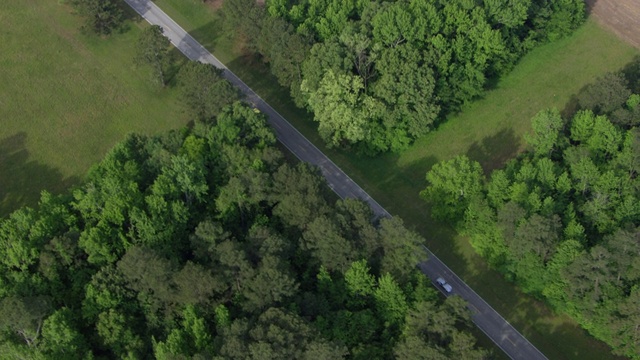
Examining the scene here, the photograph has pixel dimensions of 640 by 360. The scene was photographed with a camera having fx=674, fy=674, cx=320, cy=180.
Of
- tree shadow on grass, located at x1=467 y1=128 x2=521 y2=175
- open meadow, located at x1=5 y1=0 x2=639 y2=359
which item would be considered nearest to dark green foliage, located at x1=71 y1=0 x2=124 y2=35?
open meadow, located at x1=5 y1=0 x2=639 y2=359

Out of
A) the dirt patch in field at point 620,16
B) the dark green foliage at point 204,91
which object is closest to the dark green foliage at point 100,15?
the dark green foliage at point 204,91

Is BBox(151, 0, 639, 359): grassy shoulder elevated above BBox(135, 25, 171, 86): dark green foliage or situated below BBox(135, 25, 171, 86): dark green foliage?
above

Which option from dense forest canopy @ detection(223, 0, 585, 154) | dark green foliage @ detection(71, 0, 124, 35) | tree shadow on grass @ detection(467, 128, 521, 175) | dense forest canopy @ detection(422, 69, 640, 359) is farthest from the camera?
dark green foliage @ detection(71, 0, 124, 35)

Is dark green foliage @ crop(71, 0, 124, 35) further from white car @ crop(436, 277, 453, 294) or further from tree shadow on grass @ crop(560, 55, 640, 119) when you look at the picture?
tree shadow on grass @ crop(560, 55, 640, 119)

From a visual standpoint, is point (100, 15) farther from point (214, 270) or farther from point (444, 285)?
point (444, 285)

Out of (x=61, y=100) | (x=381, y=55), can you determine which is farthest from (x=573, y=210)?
(x=61, y=100)

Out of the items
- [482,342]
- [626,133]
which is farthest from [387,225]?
[626,133]

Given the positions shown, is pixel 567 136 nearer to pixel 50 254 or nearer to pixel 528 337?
pixel 528 337
